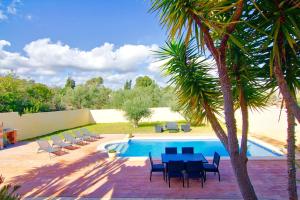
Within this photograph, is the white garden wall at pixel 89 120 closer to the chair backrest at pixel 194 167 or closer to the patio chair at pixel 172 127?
the chair backrest at pixel 194 167

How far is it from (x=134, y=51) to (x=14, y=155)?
29.7 m

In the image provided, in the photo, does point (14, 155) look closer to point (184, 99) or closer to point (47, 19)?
point (47, 19)

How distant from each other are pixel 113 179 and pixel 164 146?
9228 millimetres

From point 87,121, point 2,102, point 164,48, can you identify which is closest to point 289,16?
point 164,48

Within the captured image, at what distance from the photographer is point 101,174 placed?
1009 centimetres

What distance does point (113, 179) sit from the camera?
9.35 meters

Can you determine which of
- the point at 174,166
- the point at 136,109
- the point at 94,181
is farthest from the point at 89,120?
the point at 174,166

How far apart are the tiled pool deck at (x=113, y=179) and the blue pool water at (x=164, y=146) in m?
3.89

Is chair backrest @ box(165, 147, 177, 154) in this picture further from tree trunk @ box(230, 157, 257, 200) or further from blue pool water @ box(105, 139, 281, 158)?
tree trunk @ box(230, 157, 257, 200)

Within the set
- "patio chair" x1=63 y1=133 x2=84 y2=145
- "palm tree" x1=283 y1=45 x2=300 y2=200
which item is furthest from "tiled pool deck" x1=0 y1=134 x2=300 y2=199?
"palm tree" x1=283 y1=45 x2=300 y2=200

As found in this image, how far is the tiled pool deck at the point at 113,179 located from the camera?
7.79 m

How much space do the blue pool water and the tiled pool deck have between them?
389cm

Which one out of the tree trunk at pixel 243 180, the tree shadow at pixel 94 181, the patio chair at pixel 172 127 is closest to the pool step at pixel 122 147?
the tree shadow at pixel 94 181

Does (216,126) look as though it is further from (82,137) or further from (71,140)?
(82,137)
